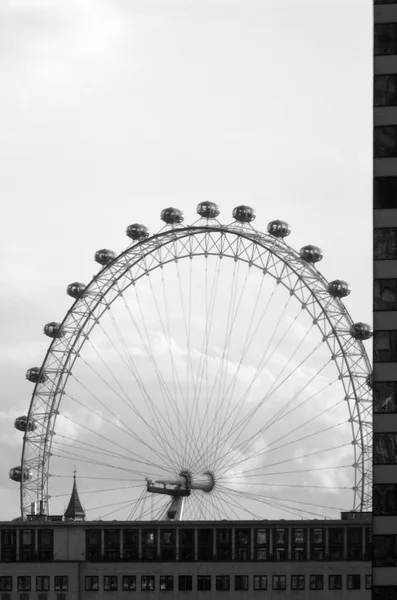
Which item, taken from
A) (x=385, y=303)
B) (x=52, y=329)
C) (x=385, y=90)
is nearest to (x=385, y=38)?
(x=385, y=90)

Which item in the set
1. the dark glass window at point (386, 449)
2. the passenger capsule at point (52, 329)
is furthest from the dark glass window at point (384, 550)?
the passenger capsule at point (52, 329)

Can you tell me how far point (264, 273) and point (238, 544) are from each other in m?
22.8

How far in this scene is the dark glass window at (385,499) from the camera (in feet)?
260

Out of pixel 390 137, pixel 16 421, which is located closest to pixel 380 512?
pixel 390 137

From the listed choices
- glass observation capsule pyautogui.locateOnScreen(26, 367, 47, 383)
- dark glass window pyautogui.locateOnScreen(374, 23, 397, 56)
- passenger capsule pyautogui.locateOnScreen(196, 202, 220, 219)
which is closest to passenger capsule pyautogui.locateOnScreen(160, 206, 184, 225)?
passenger capsule pyautogui.locateOnScreen(196, 202, 220, 219)

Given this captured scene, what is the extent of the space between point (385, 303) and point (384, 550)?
1037cm
